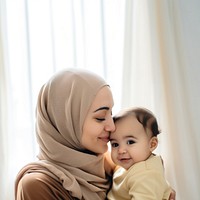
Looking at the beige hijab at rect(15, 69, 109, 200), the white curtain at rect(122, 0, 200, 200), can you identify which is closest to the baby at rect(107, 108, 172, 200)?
the beige hijab at rect(15, 69, 109, 200)

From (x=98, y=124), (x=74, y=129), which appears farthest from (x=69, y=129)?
(x=98, y=124)

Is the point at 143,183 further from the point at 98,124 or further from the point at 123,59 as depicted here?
the point at 123,59

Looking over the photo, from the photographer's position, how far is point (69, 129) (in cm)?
143

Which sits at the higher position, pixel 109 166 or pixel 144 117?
pixel 144 117

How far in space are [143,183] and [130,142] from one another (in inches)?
7.4

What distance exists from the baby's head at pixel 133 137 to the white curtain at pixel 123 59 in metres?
0.45

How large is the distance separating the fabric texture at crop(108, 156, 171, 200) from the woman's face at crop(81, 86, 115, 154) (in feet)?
0.56

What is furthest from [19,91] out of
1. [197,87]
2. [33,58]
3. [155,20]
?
[197,87]

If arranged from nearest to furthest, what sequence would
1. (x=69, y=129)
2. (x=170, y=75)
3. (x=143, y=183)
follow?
(x=143, y=183), (x=69, y=129), (x=170, y=75)

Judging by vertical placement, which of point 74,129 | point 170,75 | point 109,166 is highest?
point 170,75

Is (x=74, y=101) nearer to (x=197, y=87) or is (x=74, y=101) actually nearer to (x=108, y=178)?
(x=108, y=178)

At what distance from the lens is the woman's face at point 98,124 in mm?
1438

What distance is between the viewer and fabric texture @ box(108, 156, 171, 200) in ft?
4.30

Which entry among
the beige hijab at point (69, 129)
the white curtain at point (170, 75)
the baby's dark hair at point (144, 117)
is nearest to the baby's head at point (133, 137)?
the baby's dark hair at point (144, 117)
